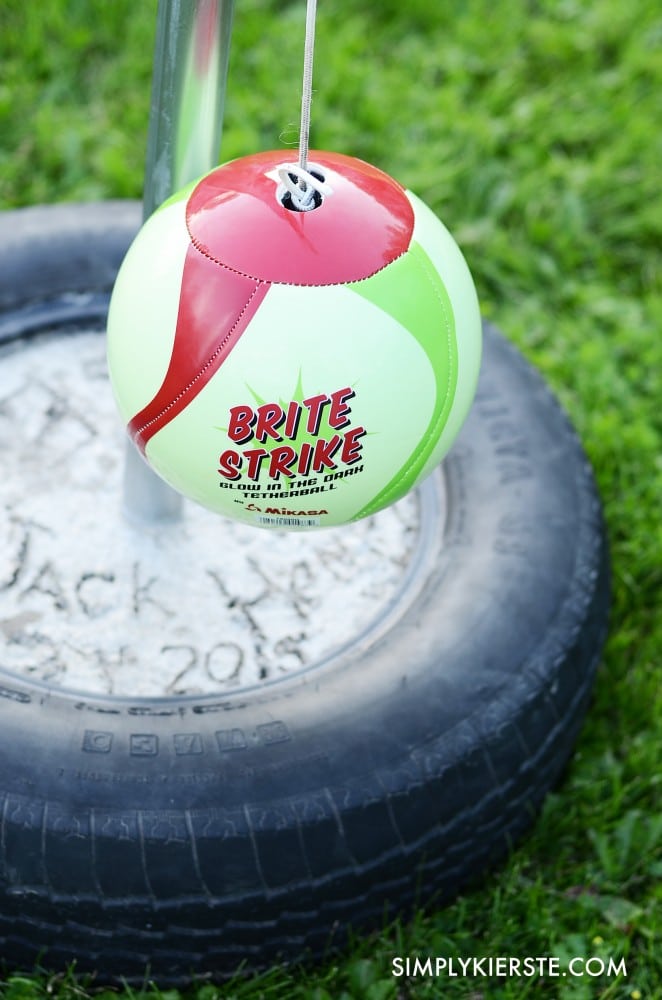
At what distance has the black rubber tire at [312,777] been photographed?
1781 millimetres

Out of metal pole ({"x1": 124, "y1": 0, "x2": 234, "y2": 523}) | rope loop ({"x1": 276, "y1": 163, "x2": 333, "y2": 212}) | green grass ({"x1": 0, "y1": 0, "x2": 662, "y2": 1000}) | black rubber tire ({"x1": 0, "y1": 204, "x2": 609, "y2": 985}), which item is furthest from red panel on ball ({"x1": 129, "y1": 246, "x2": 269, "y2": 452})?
green grass ({"x1": 0, "y1": 0, "x2": 662, "y2": 1000})

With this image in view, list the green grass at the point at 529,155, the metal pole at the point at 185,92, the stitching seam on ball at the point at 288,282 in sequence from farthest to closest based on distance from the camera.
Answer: the green grass at the point at 529,155 → the metal pole at the point at 185,92 → the stitching seam on ball at the point at 288,282

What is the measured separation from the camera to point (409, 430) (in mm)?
1613

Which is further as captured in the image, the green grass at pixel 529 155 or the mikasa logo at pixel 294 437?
the green grass at pixel 529 155

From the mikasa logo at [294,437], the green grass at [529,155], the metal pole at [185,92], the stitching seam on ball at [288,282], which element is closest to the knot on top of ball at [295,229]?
the stitching seam on ball at [288,282]

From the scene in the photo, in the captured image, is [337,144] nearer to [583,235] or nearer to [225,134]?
[225,134]

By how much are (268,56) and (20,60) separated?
0.74m

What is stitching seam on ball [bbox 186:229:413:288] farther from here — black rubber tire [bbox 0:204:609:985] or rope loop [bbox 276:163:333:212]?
black rubber tire [bbox 0:204:609:985]

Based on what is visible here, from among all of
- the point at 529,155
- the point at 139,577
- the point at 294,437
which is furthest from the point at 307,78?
the point at 529,155

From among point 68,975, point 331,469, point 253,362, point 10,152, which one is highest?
point 253,362

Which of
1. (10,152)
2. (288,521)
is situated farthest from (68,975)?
(10,152)

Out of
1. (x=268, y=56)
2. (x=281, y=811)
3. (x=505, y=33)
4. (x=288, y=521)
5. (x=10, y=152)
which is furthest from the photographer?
(x=505, y=33)

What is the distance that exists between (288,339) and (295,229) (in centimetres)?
14

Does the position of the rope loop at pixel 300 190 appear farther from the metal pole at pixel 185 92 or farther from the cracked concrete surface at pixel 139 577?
the cracked concrete surface at pixel 139 577
